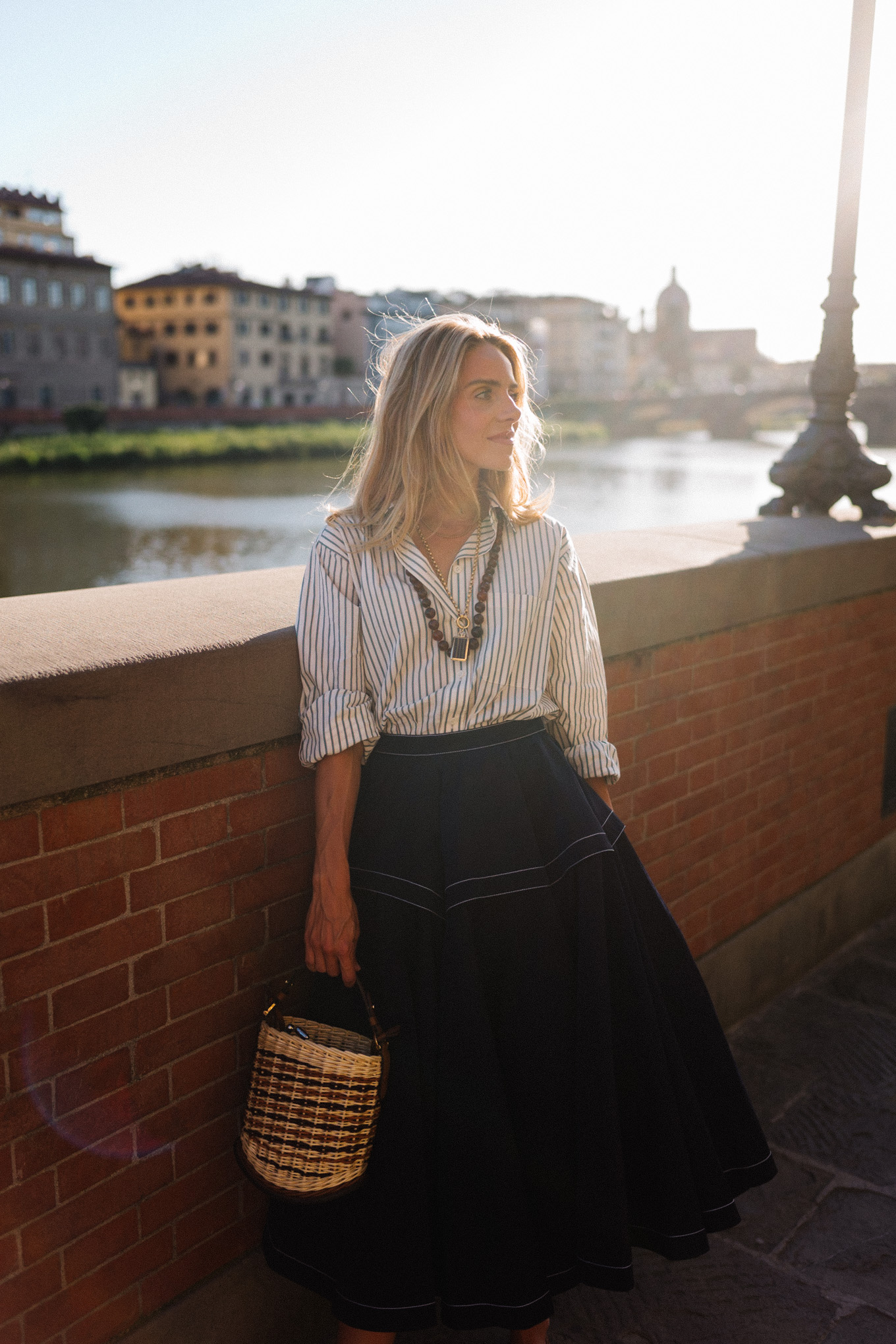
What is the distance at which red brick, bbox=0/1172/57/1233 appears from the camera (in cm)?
167

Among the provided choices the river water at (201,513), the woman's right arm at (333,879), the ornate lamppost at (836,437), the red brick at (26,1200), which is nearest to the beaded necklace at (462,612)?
the woman's right arm at (333,879)

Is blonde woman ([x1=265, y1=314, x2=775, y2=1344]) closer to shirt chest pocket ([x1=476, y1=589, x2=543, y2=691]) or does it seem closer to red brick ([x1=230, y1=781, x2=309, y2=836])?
shirt chest pocket ([x1=476, y1=589, x2=543, y2=691])

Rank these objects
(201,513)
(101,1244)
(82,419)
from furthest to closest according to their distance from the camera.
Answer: (82,419), (201,513), (101,1244)

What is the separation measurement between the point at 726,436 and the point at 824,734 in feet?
202

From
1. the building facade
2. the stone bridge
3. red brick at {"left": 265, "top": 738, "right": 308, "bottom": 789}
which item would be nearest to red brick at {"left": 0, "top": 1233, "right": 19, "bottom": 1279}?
red brick at {"left": 265, "top": 738, "right": 308, "bottom": 789}

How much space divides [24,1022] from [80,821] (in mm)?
301

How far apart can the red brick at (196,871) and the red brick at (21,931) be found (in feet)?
0.56

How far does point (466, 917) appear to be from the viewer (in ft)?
6.15

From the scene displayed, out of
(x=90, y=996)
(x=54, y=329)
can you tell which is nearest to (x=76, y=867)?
(x=90, y=996)

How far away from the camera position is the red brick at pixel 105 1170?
1761mm

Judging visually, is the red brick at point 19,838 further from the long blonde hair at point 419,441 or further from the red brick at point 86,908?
the long blonde hair at point 419,441

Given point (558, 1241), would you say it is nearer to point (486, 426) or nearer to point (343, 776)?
point (343, 776)

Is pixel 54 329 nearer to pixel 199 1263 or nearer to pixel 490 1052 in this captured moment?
pixel 199 1263

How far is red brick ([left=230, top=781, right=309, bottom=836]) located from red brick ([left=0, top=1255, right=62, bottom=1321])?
720 mm
